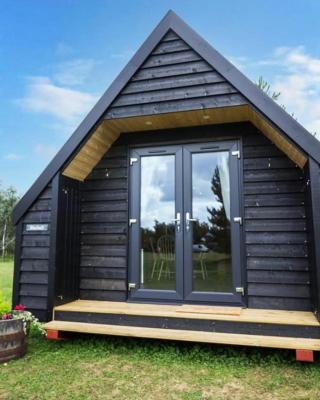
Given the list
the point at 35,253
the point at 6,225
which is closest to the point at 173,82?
the point at 35,253

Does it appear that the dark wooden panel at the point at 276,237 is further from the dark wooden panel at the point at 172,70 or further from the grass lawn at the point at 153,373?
the dark wooden panel at the point at 172,70

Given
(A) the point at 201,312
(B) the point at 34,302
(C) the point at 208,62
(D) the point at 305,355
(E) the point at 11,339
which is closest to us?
(D) the point at 305,355

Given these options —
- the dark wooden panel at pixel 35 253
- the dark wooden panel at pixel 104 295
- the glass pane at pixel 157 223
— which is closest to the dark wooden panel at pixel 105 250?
the glass pane at pixel 157 223

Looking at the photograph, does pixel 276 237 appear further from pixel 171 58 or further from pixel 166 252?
pixel 171 58

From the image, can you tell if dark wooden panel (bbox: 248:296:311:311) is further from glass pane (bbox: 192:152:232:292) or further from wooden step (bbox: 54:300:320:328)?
glass pane (bbox: 192:152:232:292)

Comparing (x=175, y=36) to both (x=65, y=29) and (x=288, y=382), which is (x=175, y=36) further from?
(x=65, y=29)

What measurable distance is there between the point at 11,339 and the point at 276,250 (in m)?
2.77

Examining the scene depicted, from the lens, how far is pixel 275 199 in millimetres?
3531

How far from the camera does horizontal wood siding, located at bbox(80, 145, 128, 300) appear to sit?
3.95 m

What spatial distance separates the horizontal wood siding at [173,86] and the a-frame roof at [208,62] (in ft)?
0.20

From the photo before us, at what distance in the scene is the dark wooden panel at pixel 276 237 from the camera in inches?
134

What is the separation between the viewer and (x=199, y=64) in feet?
11.1

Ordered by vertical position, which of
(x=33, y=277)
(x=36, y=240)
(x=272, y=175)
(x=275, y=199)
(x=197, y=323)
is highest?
(x=272, y=175)

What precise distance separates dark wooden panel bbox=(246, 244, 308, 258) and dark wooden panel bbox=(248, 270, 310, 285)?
0.60 ft
